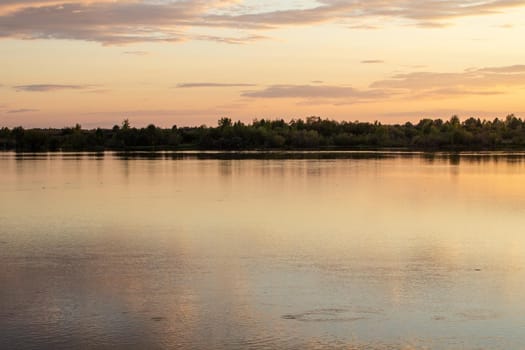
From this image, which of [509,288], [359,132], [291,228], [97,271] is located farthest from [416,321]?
[359,132]

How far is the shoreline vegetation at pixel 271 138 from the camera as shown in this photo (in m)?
88.4

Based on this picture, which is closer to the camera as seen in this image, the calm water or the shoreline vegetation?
the calm water

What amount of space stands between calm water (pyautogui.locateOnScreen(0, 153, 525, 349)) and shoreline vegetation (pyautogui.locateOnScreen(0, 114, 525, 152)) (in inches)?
2671

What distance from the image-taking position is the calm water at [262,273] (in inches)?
257

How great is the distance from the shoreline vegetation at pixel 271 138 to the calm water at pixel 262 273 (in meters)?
67.8

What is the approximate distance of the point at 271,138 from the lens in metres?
90.1

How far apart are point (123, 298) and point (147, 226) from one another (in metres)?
5.46

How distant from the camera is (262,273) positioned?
893cm

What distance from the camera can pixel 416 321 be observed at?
6906 millimetres

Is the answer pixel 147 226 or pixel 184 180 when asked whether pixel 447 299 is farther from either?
pixel 184 180

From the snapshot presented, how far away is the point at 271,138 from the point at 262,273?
3202 inches

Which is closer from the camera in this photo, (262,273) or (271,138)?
(262,273)

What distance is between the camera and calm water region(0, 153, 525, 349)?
6.53m

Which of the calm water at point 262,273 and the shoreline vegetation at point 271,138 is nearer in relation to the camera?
the calm water at point 262,273
